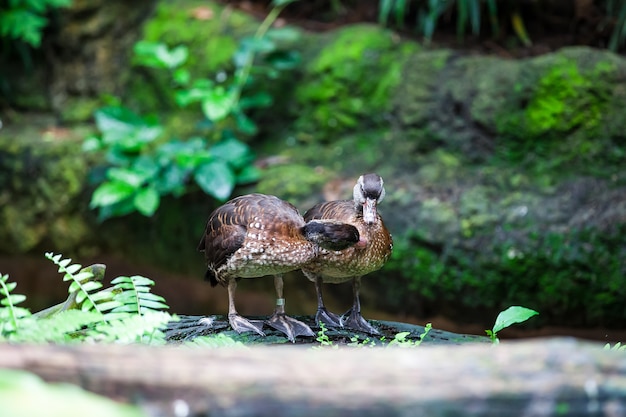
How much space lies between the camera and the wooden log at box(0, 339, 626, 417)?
55.8 inches

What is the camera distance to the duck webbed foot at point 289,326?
3.40 m

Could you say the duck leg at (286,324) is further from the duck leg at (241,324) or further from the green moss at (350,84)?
the green moss at (350,84)

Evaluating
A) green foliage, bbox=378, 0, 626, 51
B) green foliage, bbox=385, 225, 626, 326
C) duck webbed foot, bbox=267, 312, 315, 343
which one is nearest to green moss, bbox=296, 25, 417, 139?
green foliage, bbox=378, 0, 626, 51

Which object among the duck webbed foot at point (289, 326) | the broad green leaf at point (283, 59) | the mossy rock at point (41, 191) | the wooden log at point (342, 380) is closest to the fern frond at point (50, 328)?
the wooden log at point (342, 380)

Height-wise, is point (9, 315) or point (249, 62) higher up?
point (9, 315)

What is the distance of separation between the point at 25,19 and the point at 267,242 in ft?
14.9

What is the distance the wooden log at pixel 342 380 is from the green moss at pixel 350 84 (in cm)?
484

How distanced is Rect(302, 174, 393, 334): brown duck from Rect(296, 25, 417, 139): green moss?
264 centimetres

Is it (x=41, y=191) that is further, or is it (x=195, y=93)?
(x=41, y=191)

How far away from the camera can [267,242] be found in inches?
131

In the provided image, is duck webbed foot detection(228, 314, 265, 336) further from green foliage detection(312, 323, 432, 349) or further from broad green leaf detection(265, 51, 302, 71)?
broad green leaf detection(265, 51, 302, 71)

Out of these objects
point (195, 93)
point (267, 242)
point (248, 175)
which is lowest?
point (248, 175)

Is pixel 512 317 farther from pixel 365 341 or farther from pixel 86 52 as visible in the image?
pixel 86 52

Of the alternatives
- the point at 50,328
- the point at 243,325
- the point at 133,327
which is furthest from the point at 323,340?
the point at 50,328
